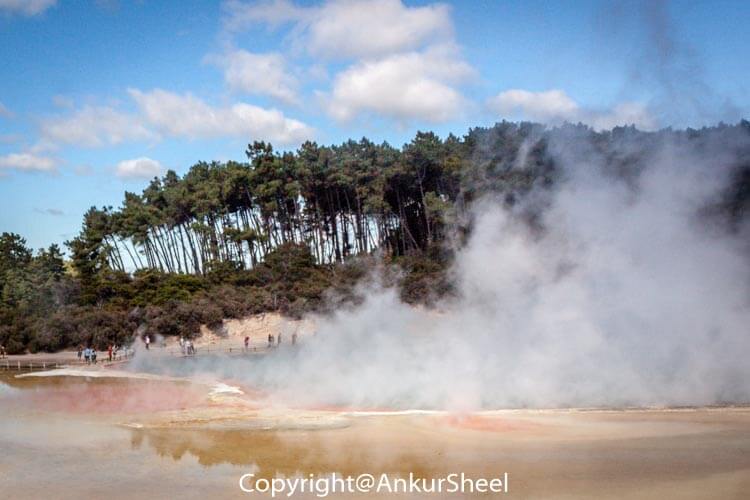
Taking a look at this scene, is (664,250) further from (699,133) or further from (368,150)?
(368,150)

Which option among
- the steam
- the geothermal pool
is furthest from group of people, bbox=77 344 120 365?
the steam

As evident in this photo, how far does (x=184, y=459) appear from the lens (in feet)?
43.5

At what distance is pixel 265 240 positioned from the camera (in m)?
55.4

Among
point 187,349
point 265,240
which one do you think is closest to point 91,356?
point 187,349

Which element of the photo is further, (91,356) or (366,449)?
(91,356)

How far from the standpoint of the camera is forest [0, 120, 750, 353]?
131 ft

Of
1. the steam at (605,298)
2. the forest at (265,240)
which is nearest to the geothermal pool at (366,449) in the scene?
the steam at (605,298)

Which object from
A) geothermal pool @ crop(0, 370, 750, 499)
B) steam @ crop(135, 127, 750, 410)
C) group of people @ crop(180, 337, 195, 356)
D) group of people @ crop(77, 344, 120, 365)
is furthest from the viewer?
group of people @ crop(180, 337, 195, 356)

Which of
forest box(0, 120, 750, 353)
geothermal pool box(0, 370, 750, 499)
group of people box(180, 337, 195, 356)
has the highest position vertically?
forest box(0, 120, 750, 353)

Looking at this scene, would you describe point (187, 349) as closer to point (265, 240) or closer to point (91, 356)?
point (91, 356)

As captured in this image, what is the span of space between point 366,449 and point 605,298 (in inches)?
304

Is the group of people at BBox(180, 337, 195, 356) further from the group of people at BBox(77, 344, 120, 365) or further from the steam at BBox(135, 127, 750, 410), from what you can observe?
the steam at BBox(135, 127, 750, 410)

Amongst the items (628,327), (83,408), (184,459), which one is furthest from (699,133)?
(83,408)

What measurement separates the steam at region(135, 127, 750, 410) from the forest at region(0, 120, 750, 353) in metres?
5.37
